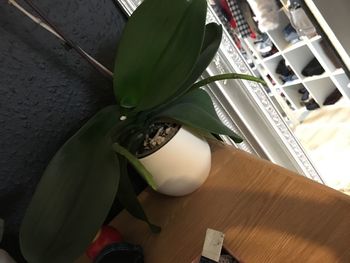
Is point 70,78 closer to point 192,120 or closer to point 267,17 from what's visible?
point 192,120

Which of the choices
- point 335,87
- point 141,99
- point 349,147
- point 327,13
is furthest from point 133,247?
point 335,87

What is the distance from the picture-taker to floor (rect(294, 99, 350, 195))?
159cm

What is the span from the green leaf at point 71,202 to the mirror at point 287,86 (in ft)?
1.28

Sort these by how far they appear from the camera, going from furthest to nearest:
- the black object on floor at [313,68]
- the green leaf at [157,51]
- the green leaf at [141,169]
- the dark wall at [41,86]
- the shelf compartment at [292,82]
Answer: the shelf compartment at [292,82] → the black object on floor at [313,68] → the dark wall at [41,86] → the green leaf at [157,51] → the green leaf at [141,169]

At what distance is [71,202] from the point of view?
69 cm

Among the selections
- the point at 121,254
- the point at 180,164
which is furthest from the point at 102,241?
the point at 180,164

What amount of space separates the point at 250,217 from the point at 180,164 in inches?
6.4

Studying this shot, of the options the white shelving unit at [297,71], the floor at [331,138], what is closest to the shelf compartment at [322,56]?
the white shelving unit at [297,71]

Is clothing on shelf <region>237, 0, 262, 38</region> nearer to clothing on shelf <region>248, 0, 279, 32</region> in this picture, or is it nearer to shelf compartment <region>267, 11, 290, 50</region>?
clothing on shelf <region>248, 0, 279, 32</region>

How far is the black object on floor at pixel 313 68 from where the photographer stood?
184 cm

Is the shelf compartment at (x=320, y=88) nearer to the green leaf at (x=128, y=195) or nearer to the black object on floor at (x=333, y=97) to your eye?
the black object on floor at (x=333, y=97)

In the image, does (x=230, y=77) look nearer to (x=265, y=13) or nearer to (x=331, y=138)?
(x=265, y=13)

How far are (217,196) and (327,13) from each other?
0.81 metres

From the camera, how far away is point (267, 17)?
169cm
